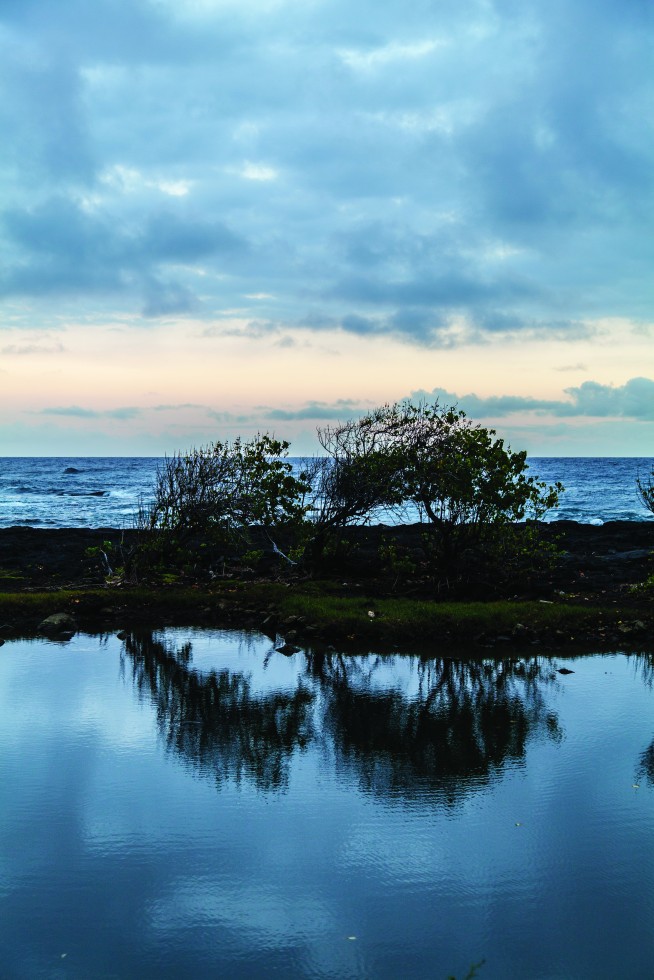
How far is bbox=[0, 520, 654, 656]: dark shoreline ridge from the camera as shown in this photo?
14.4 meters

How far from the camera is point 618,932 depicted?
18.3 feet

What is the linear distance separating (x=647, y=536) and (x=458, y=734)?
2008cm

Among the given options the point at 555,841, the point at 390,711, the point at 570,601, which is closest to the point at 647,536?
the point at 570,601

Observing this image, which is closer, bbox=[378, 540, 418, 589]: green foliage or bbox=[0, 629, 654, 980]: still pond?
bbox=[0, 629, 654, 980]: still pond

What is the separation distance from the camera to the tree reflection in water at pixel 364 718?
8.56 meters

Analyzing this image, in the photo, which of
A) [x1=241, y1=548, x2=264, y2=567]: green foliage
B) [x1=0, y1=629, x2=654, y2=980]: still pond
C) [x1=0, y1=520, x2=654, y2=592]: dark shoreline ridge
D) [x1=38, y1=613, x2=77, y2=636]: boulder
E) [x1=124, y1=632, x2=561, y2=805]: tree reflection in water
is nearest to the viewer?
[x1=0, y1=629, x2=654, y2=980]: still pond

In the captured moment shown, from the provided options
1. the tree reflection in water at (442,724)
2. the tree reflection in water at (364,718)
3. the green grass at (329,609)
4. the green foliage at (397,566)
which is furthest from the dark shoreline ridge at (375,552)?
the tree reflection in water at (442,724)

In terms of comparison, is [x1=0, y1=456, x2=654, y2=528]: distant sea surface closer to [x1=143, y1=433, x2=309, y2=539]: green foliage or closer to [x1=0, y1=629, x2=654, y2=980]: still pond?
[x1=143, y1=433, x2=309, y2=539]: green foliage

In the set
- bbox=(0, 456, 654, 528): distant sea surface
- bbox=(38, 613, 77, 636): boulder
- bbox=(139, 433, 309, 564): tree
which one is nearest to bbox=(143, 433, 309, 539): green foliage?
bbox=(139, 433, 309, 564): tree

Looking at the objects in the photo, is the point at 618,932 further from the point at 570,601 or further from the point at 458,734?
the point at 570,601

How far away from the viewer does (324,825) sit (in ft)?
23.4

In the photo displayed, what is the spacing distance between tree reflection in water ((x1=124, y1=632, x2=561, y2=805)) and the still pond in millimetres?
42

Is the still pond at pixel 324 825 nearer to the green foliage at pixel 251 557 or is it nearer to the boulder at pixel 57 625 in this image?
the boulder at pixel 57 625

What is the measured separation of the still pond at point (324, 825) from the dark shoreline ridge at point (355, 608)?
2243 mm
